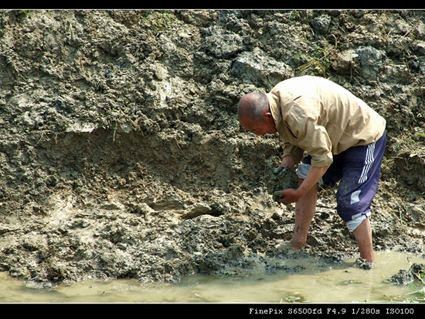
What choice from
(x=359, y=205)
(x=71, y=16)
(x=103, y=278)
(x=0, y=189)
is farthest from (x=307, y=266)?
(x=71, y=16)

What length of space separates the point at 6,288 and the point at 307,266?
7.63ft

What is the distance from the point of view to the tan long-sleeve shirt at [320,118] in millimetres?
3377

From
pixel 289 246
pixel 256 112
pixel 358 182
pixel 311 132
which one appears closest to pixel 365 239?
pixel 358 182

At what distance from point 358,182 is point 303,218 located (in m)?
0.63

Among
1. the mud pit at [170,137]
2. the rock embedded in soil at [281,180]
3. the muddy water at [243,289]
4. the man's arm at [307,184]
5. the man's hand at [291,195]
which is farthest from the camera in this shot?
the rock embedded in soil at [281,180]

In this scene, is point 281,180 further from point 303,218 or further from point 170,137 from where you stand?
point 170,137

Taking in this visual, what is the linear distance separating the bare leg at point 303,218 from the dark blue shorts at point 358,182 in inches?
14.6

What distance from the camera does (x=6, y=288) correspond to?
3426mm

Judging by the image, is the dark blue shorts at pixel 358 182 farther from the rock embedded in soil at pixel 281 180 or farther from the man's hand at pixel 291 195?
the rock embedded in soil at pixel 281 180

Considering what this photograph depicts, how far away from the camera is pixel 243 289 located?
135 inches

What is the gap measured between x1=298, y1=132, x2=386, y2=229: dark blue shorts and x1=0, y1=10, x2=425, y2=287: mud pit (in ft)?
1.85

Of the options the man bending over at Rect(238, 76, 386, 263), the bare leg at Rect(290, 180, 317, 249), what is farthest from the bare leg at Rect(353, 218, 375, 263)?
the bare leg at Rect(290, 180, 317, 249)

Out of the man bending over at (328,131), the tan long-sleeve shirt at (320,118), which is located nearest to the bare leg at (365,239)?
the man bending over at (328,131)

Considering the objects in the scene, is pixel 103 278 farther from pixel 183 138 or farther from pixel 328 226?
pixel 328 226
